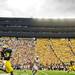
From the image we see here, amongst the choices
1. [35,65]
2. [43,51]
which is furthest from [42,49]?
[35,65]

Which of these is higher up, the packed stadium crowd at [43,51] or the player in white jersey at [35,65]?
the packed stadium crowd at [43,51]

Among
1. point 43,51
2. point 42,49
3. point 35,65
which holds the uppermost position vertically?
point 42,49

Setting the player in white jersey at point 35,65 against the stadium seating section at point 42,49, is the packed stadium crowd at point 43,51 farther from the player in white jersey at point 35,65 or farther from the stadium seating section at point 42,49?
the player in white jersey at point 35,65

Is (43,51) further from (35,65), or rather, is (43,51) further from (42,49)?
(35,65)

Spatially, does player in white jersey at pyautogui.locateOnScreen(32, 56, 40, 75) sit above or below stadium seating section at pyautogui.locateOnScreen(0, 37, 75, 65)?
below

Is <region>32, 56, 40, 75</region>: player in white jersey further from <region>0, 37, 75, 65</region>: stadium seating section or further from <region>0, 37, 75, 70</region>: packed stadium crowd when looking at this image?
<region>0, 37, 75, 65</region>: stadium seating section

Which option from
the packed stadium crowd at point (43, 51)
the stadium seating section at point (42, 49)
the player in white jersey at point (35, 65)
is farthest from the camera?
the stadium seating section at point (42, 49)

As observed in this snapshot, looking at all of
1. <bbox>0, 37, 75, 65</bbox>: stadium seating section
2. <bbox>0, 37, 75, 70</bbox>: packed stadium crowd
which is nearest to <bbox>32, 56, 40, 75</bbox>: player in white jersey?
<bbox>0, 37, 75, 70</bbox>: packed stadium crowd

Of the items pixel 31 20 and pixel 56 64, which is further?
pixel 31 20

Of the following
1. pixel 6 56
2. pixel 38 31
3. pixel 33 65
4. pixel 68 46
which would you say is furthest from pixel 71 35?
pixel 6 56

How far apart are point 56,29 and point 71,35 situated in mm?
1741

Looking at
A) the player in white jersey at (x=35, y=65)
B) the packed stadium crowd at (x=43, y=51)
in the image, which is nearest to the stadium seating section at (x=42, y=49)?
the packed stadium crowd at (x=43, y=51)

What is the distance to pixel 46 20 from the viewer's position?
86.5 feet

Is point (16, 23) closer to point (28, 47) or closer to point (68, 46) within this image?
point (28, 47)
